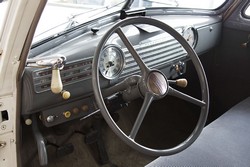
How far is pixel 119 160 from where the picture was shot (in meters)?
2.16

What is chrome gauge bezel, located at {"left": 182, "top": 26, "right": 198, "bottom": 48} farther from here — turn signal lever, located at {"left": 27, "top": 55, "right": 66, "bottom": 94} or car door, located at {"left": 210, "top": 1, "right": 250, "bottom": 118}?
turn signal lever, located at {"left": 27, "top": 55, "right": 66, "bottom": 94}

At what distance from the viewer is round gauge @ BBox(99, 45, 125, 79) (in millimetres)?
1452

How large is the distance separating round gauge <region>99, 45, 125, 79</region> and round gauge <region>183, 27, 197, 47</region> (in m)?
0.64

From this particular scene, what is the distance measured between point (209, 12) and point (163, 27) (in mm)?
1144

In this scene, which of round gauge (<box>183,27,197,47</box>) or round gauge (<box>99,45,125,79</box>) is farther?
round gauge (<box>183,27,197,47</box>)

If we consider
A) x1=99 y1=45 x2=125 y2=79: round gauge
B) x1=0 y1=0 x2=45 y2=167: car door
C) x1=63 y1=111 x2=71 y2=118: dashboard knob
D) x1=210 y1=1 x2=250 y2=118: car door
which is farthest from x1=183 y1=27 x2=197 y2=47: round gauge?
x1=0 y1=0 x2=45 y2=167: car door

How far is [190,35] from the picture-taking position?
2082 millimetres

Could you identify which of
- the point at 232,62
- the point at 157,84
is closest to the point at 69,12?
the point at 157,84

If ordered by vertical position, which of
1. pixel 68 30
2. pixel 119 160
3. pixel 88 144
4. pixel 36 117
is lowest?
pixel 119 160

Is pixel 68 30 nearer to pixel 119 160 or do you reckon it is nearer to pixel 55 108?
pixel 55 108

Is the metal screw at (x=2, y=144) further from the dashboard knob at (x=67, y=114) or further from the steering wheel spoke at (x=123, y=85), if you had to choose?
the steering wheel spoke at (x=123, y=85)

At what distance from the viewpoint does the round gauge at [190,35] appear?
2.02 meters

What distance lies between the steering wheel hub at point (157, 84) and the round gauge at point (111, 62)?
0.26 m

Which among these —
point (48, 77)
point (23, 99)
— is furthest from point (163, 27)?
point (23, 99)
